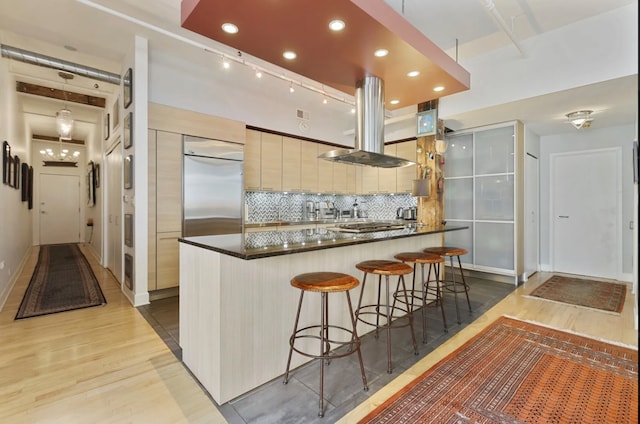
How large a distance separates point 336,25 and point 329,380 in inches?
91.3

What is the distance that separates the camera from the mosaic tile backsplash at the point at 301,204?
514 cm

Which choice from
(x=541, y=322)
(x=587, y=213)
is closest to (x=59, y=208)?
(x=541, y=322)

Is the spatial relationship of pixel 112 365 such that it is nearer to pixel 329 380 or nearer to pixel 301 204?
pixel 329 380

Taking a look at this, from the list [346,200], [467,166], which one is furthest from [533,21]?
[346,200]

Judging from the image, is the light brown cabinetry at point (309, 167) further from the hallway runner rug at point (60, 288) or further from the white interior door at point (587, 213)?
the white interior door at point (587, 213)

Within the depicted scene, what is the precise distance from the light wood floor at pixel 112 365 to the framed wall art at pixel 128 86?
2.49 meters

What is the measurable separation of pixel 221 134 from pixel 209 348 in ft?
10.4

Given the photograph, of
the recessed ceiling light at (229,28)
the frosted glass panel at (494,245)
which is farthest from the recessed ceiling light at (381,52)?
the frosted glass panel at (494,245)

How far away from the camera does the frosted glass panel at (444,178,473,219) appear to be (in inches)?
202

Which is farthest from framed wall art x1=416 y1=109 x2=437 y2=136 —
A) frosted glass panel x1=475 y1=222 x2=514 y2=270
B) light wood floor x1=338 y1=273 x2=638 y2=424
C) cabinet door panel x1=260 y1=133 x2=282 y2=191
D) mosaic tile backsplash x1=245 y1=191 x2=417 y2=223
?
light wood floor x1=338 y1=273 x2=638 y2=424

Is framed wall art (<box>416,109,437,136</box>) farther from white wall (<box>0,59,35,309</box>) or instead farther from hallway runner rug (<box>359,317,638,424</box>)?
white wall (<box>0,59,35,309</box>)

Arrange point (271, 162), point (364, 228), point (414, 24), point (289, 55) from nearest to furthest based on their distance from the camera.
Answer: point (289, 55) → point (414, 24) → point (364, 228) → point (271, 162)

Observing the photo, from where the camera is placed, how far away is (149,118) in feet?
11.8

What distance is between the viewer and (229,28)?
1.92 metres
